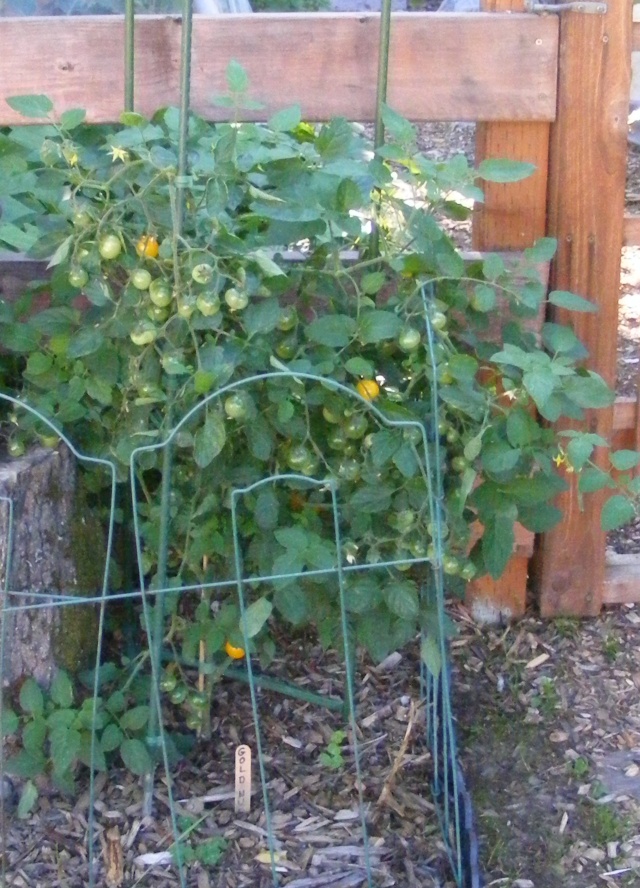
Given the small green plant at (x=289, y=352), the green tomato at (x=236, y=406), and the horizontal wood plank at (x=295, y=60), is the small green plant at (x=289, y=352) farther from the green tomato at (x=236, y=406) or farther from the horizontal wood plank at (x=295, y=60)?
the horizontal wood plank at (x=295, y=60)

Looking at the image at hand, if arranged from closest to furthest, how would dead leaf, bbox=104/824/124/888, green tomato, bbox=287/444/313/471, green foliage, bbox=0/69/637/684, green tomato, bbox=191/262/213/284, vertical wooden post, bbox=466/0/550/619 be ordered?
green tomato, bbox=191/262/213/284 → green foliage, bbox=0/69/637/684 → green tomato, bbox=287/444/313/471 → dead leaf, bbox=104/824/124/888 → vertical wooden post, bbox=466/0/550/619

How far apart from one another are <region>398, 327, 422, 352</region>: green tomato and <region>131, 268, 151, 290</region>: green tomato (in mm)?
453

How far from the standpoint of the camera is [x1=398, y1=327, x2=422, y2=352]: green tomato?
1893 mm

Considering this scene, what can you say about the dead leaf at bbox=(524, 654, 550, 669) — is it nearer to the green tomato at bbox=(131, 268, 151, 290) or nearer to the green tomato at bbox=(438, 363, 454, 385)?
the green tomato at bbox=(438, 363, 454, 385)

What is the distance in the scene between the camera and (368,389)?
Answer: 1.96 meters

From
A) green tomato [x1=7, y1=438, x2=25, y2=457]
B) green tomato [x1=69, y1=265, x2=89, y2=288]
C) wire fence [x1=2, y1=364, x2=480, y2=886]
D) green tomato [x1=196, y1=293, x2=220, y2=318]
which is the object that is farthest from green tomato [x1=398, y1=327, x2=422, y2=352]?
green tomato [x1=7, y1=438, x2=25, y2=457]

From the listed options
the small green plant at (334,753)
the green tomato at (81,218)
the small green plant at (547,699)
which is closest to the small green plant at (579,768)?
the small green plant at (547,699)

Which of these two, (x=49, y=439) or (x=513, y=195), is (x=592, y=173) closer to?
(x=513, y=195)

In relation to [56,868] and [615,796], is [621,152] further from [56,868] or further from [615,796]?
[56,868]

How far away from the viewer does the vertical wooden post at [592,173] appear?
2.30m

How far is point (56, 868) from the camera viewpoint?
7.06 feet

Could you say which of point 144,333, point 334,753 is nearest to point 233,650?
point 334,753

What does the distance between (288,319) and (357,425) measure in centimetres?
23

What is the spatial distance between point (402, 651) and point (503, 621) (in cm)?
28
